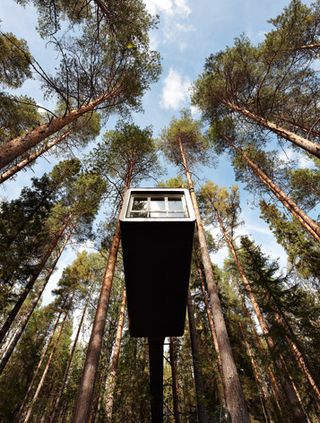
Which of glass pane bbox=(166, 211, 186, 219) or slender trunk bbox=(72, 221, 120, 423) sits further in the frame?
slender trunk bbox=(72, 221, 120, 423)

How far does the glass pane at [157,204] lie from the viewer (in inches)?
161

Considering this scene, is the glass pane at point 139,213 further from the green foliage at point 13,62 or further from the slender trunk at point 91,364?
the green foliage at point 13,62

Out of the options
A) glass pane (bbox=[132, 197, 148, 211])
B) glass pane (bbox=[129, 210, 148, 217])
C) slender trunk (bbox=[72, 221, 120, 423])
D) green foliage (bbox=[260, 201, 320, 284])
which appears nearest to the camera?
glass pane (bbox=[129, 210, 148, 217])

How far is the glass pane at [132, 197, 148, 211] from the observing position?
4.32m

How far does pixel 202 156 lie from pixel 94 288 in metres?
13.1

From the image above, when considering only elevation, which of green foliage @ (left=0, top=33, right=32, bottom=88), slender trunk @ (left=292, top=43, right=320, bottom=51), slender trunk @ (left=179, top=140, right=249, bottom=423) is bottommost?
slender trunk @ (left=179, top=140, right=249, bottom=423)

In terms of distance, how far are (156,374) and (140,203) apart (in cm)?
498

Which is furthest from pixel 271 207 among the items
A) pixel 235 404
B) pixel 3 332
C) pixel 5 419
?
pixel 5 419

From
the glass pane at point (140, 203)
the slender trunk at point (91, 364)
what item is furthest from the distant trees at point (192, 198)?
the glass pane at point (140, 203)

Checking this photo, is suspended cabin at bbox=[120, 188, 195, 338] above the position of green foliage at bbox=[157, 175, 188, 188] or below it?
below

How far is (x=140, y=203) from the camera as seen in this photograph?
4.45 meters

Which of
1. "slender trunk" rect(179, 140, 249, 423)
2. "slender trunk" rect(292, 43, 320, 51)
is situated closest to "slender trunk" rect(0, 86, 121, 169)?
"slender trunk" rect(179, 140, 249, 423)

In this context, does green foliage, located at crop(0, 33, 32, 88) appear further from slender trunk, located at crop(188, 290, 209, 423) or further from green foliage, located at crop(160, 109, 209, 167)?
slender trunk, located at crop(188, 290, 209, 423)

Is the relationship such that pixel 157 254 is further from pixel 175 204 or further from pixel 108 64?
pixel 108 64
